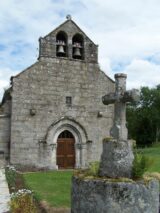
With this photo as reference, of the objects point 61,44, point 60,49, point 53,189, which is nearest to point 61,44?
point 61,44

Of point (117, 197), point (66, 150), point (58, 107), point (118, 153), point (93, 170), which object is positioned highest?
point (58, 107)

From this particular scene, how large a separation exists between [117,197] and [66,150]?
50.3 feet

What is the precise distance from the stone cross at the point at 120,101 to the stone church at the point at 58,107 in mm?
13227

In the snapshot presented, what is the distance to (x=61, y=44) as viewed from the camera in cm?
2088

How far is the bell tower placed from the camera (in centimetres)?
2048

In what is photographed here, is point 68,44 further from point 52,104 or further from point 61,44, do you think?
point 52,104

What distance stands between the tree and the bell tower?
34.5m

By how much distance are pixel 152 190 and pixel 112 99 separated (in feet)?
5.90

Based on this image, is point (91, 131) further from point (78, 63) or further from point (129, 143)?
point (129, 143)

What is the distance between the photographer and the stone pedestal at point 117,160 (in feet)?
19.4

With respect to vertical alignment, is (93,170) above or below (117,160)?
below

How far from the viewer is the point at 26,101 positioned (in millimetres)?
19734

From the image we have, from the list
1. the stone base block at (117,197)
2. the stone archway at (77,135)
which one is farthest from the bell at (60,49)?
the stone base block at (117,197)

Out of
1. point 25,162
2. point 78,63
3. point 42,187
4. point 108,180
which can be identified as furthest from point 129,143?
point 78,63
